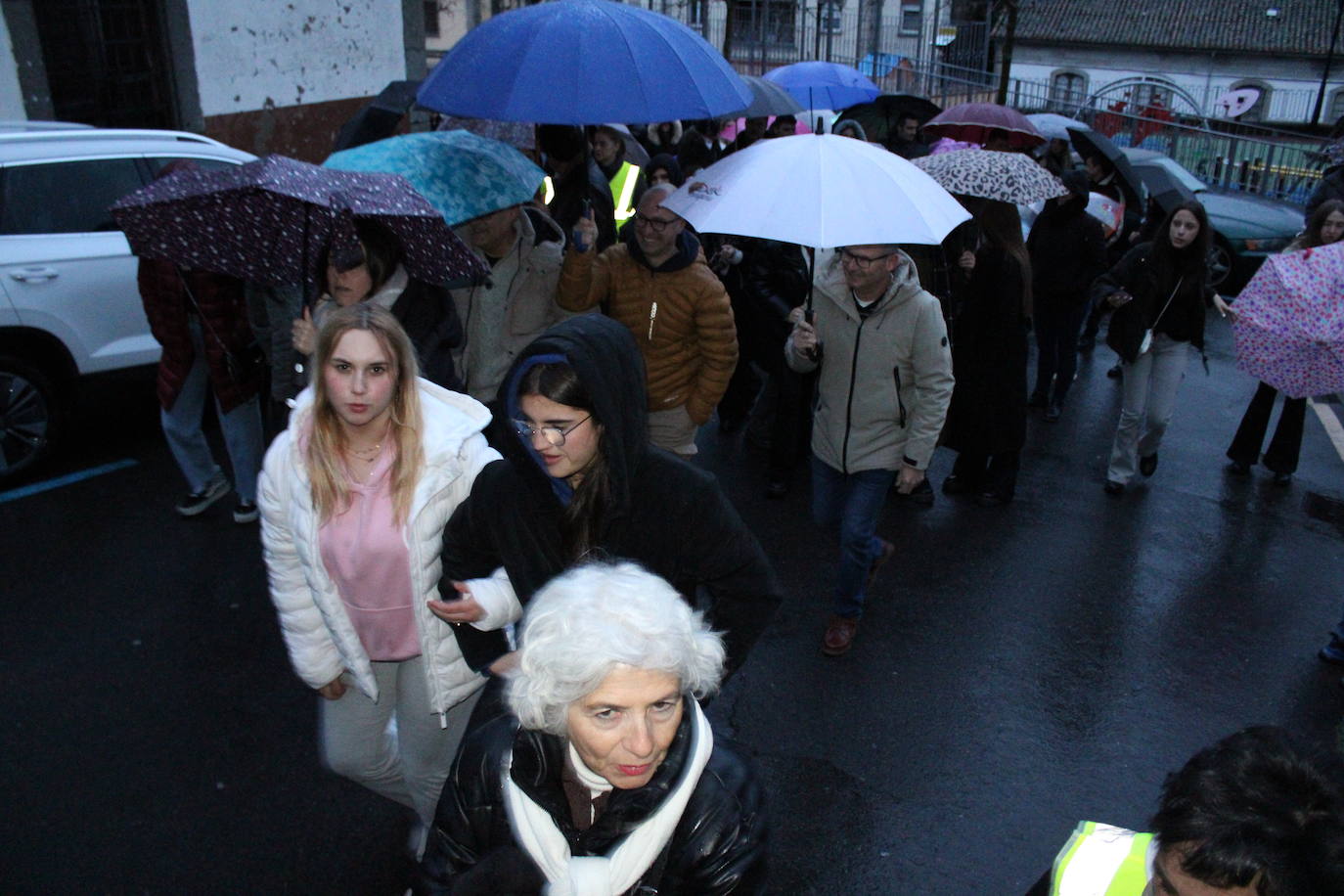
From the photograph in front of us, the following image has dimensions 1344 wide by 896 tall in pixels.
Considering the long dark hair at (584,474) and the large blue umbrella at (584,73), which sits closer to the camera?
the long dark hair at (584,474)

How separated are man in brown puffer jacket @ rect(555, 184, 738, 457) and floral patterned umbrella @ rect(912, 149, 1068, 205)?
1526 mm

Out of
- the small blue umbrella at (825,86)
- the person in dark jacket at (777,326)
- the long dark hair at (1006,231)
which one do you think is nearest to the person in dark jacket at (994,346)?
the long dark hair at (1006,231)

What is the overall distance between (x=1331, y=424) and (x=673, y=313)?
6.27m

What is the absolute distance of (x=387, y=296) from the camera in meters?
3.83

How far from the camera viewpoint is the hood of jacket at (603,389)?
231 cm

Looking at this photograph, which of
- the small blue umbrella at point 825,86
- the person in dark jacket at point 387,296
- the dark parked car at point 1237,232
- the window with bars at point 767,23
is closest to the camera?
the person in dark jacket at point 387,296

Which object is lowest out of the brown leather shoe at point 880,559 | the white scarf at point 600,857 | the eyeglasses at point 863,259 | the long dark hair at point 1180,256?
the brown leather shoe at point 880,559

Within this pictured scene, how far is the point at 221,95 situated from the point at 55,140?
498cm

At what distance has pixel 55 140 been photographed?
6.11 meters

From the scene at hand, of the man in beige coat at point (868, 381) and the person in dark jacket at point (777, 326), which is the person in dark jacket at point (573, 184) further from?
the man in beige coat at point (868, 381)

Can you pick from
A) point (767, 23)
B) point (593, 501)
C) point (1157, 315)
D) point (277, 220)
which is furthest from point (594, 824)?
point (767, 23)

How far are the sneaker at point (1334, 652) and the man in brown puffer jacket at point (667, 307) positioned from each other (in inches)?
117

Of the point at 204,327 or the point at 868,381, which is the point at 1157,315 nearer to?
the point at 868,381

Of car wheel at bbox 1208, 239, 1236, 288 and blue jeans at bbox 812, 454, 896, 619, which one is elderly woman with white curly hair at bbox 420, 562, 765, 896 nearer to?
blue jeans at bbox 812, 454, 896, 619
